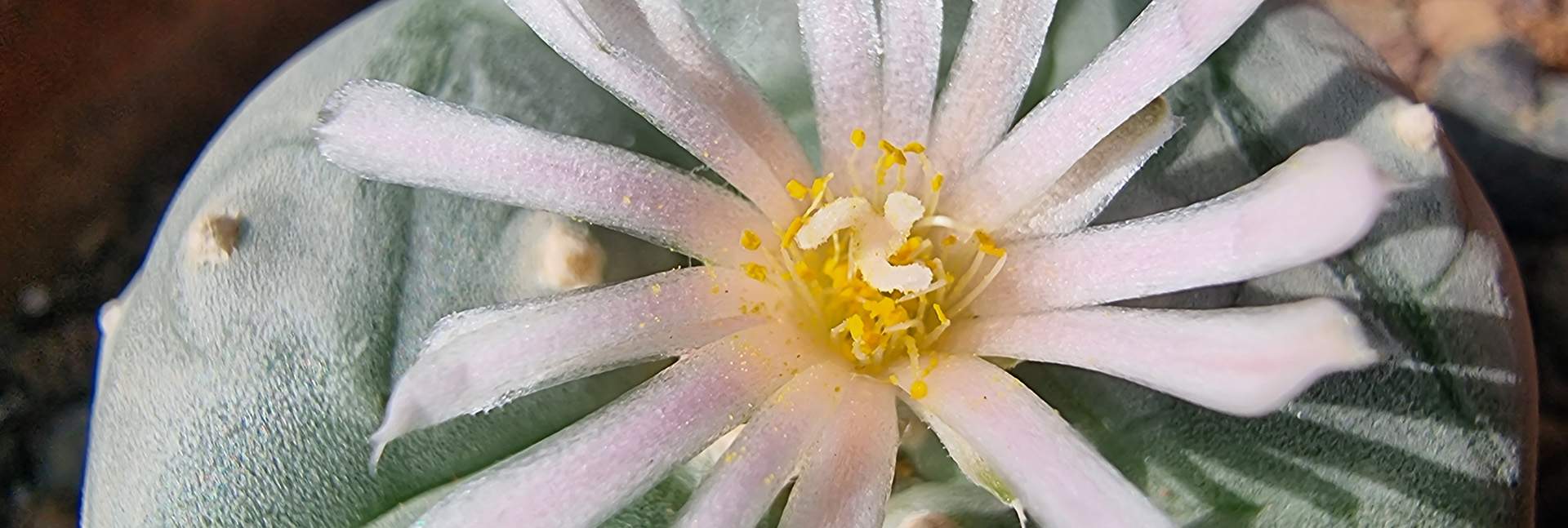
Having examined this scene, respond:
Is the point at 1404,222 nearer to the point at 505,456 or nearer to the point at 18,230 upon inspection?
the point at 505,456

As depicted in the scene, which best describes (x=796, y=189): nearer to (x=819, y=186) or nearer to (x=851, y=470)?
(x=819, y=186)

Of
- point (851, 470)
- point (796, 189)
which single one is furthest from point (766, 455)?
point (796, 189)

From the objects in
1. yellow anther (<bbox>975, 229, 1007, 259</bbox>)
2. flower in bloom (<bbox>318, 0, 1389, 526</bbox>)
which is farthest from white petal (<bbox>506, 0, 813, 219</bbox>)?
yellow anther (<bbox>975, 229, 1007, 259</bbox>)

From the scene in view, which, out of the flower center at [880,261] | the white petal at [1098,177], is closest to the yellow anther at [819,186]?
the flower center at [880,261]

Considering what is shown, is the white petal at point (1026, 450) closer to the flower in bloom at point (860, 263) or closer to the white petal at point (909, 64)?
the flower in bloom at point (860, 263)

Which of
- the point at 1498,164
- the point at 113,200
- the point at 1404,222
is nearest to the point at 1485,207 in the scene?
the point at 1404,222

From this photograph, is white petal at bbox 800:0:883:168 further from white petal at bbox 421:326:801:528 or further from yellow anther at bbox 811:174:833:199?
white petal at bbox 421:326:801:528
